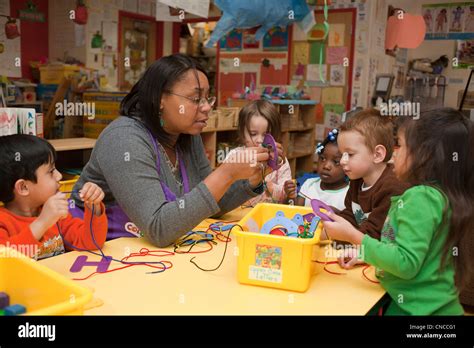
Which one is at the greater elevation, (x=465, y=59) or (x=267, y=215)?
(x=465, y=59)

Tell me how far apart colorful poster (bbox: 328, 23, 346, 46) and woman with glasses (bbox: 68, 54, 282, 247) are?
12.1ft

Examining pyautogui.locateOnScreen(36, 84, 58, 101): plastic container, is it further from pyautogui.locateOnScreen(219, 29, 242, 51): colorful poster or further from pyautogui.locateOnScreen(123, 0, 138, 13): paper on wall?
pyautogui.locateOnScreen(219, 29, 242, 51): colorful poster

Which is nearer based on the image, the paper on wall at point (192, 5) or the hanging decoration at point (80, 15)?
the paper on wall at point (192, 5)

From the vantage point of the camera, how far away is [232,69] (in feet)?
19.2

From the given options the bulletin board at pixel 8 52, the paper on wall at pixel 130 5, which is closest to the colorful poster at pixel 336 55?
the paper on wall at pixel 130 5

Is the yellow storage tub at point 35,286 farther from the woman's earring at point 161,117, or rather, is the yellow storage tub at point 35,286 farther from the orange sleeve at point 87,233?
the woman's earring at point 161,117

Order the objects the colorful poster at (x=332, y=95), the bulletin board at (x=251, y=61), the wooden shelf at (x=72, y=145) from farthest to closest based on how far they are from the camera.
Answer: the bulletin board at (x=251, y=61), the colorful poster at (x=332, y=95), the wooden shelf at (x=72, y=145)

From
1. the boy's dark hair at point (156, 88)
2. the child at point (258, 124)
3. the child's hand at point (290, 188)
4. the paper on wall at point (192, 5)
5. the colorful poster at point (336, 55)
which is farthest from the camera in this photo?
the colorful poster at point (336, 55)

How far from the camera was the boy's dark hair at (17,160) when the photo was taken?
4.67ft

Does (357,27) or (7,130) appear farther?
(357,27)
